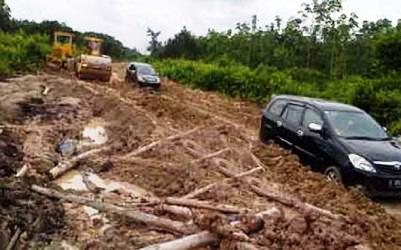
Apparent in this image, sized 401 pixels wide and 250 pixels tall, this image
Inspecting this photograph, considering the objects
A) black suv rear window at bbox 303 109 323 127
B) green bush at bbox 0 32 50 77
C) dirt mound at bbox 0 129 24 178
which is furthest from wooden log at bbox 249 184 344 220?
green bush at bbox 0 32 50 77

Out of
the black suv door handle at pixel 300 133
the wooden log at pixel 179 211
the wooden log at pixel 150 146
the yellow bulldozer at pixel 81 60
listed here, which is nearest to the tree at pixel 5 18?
the yellow bulldozer at pixel 81 60

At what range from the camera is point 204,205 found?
9391 millimetres

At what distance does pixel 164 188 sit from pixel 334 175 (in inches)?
124

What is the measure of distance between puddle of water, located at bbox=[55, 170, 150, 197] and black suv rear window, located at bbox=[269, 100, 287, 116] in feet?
14.0

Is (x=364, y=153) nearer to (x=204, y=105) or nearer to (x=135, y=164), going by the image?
(x=135, y=164)

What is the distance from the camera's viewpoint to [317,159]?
12.3 metres

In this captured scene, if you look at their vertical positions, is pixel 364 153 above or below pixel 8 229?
above

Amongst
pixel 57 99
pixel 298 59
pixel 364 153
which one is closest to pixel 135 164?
pixel 364 153

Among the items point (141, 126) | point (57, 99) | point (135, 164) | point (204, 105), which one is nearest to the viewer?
point (135, 164)

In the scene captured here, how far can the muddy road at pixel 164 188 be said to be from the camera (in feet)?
27.2

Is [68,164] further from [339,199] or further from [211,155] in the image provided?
[339,199]

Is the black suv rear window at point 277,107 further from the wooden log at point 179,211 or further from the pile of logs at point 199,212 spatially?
the wooden log at point 179,211

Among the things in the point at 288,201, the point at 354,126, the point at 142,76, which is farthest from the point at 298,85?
the point at 288,201

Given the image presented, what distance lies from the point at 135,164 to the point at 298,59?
103 feet
